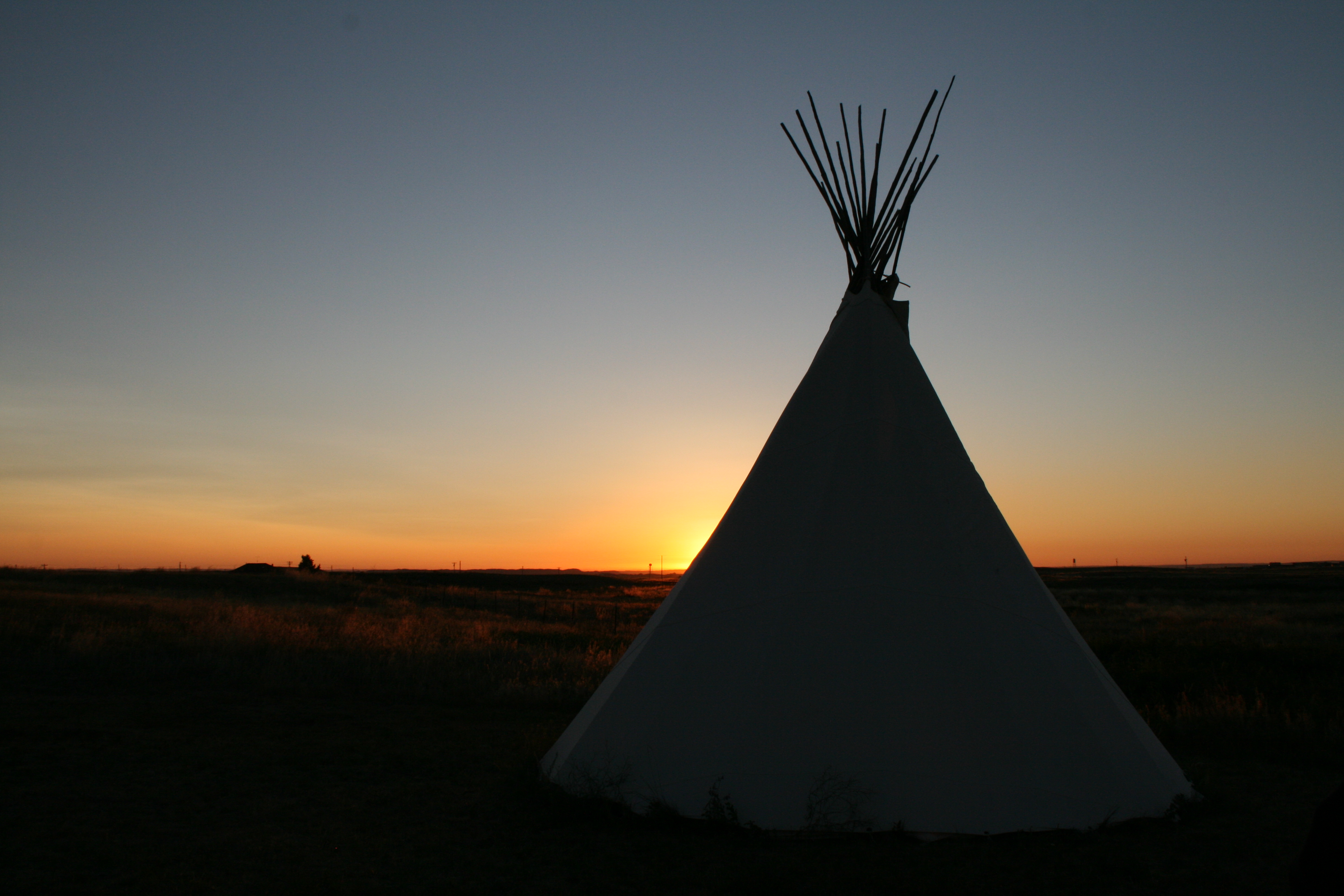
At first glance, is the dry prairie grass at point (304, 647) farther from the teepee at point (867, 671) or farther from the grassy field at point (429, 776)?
the teepee at point (867, 671)

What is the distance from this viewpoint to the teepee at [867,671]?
14.2 ft

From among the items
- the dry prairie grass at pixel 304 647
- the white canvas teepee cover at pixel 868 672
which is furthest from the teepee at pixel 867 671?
the dry prairie grass at pixel 304 647

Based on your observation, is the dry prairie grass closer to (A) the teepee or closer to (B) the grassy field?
(B) the grassy field

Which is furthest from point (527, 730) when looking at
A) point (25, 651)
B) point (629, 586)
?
point (629, 586)

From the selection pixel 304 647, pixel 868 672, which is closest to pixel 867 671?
pixel 868 672

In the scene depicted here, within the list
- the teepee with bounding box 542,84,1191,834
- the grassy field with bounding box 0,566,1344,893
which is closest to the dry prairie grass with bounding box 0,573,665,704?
the grassy field with bounding box 0,566,1344,893

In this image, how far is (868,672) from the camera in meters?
4.56

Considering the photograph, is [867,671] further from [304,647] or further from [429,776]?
[304,647]

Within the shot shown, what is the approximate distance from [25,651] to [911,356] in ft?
41.2

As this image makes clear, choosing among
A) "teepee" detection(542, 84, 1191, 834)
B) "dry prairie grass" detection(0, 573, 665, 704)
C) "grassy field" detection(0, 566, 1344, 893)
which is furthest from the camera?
"dry prairie grass" detection(0, 573, 665, 704)

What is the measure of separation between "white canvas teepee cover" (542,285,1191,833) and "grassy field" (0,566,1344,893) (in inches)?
8.1

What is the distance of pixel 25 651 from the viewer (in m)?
10.7

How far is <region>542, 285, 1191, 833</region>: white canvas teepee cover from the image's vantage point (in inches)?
170

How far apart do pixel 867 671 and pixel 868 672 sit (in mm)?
12
